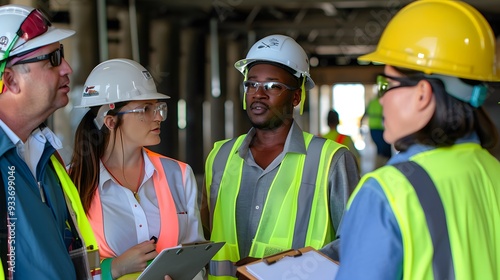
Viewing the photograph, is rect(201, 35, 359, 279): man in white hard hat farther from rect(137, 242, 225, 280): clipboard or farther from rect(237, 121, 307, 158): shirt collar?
rect(137, 242, 225, 280): clipboard

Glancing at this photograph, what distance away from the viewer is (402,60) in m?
1.76

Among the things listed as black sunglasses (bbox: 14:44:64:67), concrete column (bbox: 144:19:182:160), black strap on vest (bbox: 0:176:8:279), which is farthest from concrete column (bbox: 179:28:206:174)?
black strap on vest (bbox: 0:176:8:279)

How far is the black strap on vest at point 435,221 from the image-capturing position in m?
1.60

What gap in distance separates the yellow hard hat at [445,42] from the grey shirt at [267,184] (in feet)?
4.53

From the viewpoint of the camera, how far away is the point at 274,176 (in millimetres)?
3201

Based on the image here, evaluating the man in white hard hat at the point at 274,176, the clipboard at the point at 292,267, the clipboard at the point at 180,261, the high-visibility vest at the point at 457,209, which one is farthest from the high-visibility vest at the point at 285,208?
→ the high-visibility vest at the point at 457,209

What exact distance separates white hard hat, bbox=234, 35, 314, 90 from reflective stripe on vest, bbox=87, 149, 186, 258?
706mm

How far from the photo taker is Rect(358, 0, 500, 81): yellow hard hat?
1706 mm

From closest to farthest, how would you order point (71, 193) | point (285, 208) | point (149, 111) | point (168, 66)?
point (71, 193) → point (285, 208) → point (149, 111) → point (168, 66)

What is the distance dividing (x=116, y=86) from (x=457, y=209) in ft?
6.57

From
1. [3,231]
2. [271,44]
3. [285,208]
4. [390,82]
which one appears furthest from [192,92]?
[390,82]

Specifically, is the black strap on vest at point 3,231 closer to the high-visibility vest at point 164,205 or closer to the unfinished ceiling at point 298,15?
the high-visibility vest at point 164,205

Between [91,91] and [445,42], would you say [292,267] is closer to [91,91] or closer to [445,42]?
[445,42]

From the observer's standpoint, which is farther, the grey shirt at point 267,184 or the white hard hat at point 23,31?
the grey shirt at point 267,184
